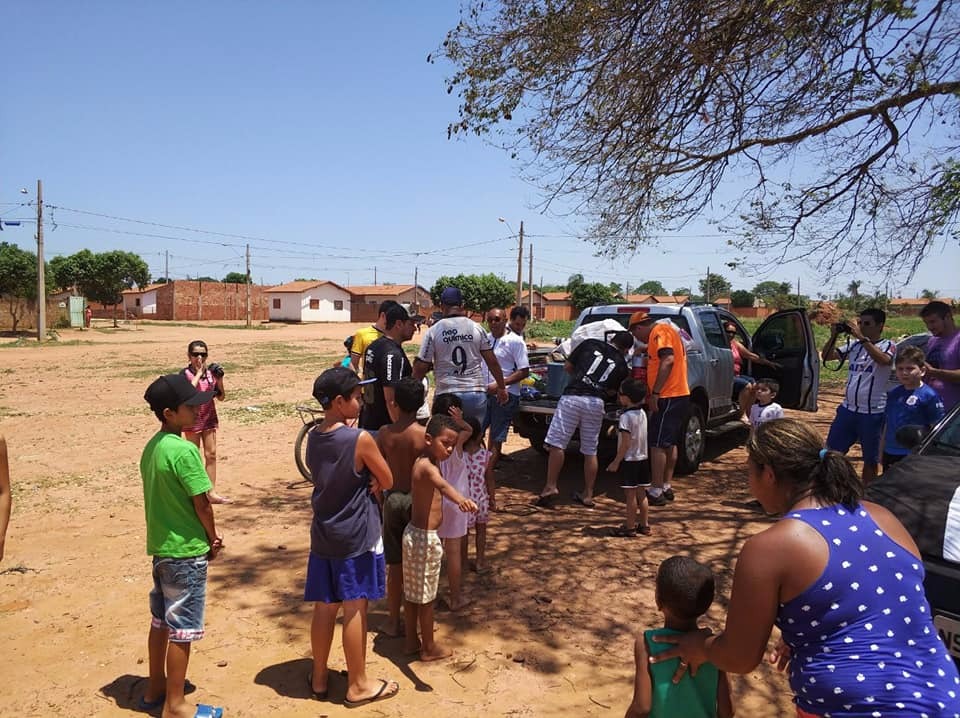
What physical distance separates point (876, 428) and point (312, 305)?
66596 millimetres

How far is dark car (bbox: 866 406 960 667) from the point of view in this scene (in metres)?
2.74

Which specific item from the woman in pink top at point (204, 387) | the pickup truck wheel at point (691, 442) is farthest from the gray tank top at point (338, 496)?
the pickup truck wheel at point (691, 442)

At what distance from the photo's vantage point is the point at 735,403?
930 cm

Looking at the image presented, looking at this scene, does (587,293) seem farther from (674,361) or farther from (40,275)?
(674,361)

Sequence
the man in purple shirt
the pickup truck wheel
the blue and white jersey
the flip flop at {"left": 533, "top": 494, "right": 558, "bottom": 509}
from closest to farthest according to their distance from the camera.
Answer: the man in purple shirt < the blue and white jersey < the flip flop at {"left": 533, "top": 494, "right": 558, "bottom": 509} < the pickup truck wheel

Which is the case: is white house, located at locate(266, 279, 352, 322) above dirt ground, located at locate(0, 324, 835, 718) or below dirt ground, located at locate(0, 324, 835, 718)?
above

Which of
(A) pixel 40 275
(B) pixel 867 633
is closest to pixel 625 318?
(B) pixel 867 633

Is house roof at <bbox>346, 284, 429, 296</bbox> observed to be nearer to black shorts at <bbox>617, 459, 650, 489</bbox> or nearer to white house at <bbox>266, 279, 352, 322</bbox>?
white house at <bbox>266, 279, 352, 322</bbox>

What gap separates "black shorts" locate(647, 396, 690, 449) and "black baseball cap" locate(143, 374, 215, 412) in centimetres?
440

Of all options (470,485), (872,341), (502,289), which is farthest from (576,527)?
(502,289)

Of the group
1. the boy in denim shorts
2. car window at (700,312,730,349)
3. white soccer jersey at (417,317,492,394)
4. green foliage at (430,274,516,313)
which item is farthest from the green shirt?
green foliage at (430,274,516,313)

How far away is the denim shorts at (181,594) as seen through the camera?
124 inches

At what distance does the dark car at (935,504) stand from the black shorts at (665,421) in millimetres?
2278

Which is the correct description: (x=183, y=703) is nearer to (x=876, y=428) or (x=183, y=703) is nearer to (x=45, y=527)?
(x=45, y=527)
